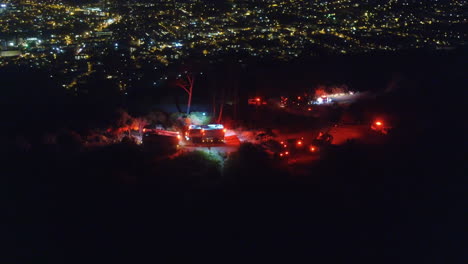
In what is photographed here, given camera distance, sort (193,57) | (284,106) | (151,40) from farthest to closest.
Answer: (151,40)
(193,57)
(284,106)

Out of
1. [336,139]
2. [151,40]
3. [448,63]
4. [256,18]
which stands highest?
[256,18]

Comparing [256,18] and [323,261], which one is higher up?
[256,18]

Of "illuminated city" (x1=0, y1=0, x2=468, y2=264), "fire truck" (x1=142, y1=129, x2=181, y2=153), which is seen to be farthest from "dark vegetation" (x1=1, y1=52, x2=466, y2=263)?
"fire truck" (x1=142, y1=129, x2=181, y2=153)

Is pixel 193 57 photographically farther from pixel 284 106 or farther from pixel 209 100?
pixel 284 106

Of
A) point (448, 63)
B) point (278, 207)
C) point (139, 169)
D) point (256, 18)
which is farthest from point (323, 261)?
point (256, 18)

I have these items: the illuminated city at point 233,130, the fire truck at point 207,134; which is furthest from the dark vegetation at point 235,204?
the fire truck at point 207,134

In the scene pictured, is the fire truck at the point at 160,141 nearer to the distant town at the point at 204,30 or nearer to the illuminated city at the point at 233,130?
the illuminated city at the point at 233,130
